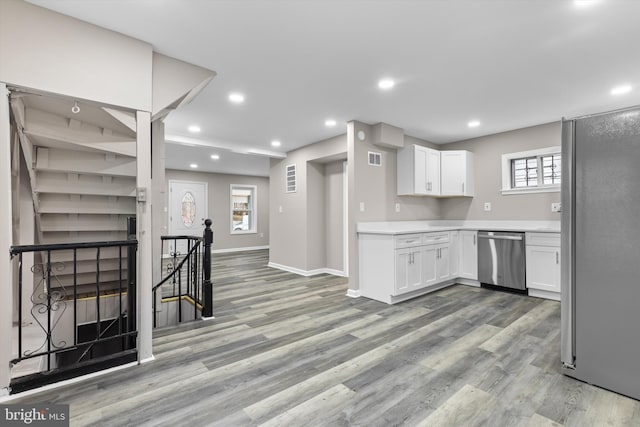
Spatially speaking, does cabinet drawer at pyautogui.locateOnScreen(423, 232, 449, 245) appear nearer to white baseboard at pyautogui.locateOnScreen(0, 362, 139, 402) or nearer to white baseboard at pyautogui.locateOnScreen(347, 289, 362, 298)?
white baseboard at pyautogui.locateOnScreen(347, 289, 362, 298)

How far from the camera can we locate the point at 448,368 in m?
2.21

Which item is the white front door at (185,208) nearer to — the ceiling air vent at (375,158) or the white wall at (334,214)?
the white wall at (334,214)

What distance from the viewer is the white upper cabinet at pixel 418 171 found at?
464cm

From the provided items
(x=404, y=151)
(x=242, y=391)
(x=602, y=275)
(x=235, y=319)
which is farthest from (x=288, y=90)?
(x=602, y=275)

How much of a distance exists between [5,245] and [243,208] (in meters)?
7.80

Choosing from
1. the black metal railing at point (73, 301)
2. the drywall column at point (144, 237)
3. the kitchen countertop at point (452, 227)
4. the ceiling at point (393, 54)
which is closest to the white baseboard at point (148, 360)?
the drywall column at point (144, 237)

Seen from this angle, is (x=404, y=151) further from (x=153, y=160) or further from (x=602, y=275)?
(x=153, y=160)

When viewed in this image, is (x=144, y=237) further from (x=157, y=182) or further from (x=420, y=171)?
(x=420, y=171)

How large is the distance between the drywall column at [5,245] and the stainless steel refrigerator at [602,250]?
371 centimetres

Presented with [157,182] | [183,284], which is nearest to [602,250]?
[157,182]

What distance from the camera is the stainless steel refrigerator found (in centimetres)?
184

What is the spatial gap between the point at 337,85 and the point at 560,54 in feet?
6.48

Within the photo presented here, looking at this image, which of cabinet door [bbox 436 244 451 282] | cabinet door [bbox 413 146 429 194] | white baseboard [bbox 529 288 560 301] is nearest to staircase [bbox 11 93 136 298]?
cabinet door [bbox 413 146 429 194]

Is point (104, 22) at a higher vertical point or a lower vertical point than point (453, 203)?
higher
